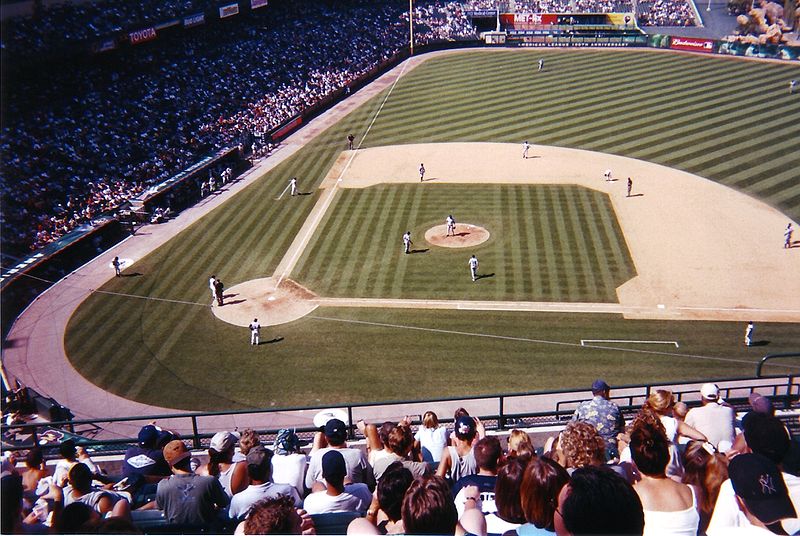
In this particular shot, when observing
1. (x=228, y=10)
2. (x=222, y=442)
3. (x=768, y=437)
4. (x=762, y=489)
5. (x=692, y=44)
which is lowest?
(x=222, y=442)

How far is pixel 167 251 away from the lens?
32.2 m

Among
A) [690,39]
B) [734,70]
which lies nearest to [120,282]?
[734,70]

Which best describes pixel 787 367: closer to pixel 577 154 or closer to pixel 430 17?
pixel 577 154

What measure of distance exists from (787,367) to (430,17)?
236ft

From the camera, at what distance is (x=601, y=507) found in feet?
14.9

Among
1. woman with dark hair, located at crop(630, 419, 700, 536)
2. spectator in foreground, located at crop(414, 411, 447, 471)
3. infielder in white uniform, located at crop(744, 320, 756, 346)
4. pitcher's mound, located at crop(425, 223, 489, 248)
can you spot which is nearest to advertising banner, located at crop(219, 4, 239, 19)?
pitcher's mound, located at crop(425, 223, 489, 248)

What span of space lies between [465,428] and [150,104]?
148ft

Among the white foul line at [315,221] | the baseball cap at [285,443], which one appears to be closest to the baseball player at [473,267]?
the white foul line at [315,221]

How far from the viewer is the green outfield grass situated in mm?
27609

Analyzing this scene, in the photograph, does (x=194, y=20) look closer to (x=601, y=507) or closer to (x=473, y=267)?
(x=473, y=267)

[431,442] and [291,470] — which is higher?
[291,470]

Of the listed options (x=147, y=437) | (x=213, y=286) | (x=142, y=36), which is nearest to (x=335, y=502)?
(x=147, y=437)

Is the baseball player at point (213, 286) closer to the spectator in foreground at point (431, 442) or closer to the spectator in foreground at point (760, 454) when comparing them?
the spectator in foreground at point (431, 442)

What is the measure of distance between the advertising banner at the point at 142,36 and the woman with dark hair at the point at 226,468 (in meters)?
47.0
